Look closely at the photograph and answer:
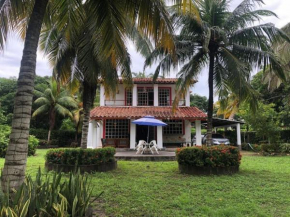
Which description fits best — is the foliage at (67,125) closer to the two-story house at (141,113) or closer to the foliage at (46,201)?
the two-story house at (141,113)

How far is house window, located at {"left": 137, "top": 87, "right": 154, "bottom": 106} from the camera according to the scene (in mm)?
18969

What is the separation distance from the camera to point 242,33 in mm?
8773

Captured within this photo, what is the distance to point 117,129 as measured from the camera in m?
18.2

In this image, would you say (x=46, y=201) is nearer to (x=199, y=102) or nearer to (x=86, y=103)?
(x=86, y=103)

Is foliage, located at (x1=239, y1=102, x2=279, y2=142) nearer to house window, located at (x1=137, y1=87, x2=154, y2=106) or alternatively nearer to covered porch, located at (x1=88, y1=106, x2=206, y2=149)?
covered porch, located at (x1=88, y1=106, x2=206, y2=149)

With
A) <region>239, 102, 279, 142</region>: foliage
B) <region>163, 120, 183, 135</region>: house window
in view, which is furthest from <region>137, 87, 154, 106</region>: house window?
<region>239, 102, 279, 142</region>: foliage

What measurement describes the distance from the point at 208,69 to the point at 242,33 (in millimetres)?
1929

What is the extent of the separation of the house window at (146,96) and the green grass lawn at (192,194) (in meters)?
11.1

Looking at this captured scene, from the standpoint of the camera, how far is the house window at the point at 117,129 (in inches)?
712

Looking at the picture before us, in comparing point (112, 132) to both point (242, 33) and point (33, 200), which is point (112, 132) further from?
point (33, 200)

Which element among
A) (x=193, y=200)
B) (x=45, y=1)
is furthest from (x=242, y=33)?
(x=45, y=1)

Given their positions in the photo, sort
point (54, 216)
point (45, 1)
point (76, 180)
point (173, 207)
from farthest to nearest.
Result: point (173, 207) < point (45, 1) < point (76, 180) < point (54, 216)

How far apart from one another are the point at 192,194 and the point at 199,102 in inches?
1332

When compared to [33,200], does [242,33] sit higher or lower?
higher
